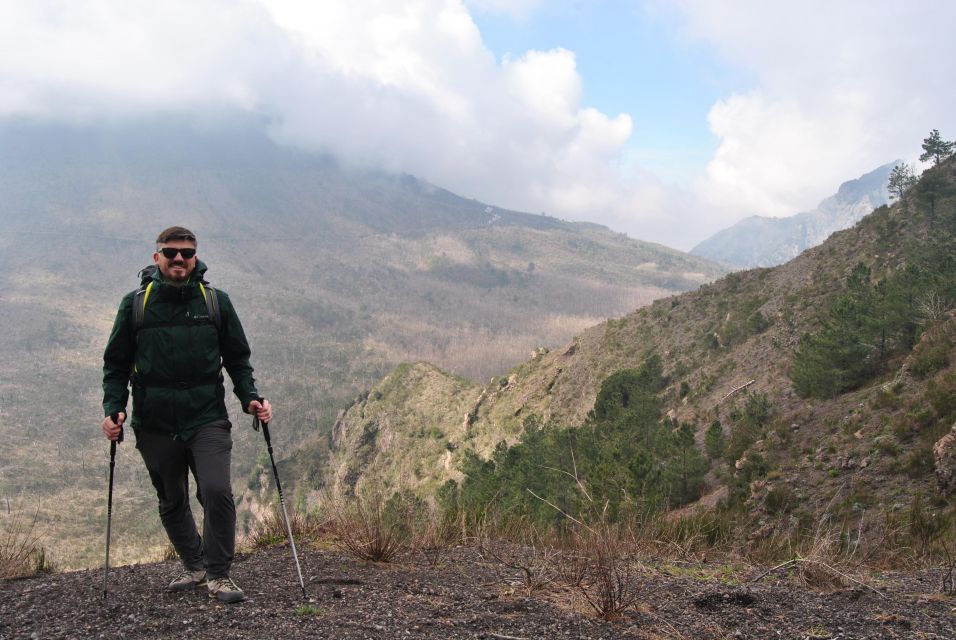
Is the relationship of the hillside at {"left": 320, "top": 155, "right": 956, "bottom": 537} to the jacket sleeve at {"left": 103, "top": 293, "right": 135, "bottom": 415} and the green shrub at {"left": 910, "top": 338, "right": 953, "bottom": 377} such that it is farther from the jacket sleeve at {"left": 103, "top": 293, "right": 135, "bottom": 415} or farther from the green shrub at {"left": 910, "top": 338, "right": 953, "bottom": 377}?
the jacket sleeve at {"left": 103, "top": 293, "right": 135, "bottom": 415}

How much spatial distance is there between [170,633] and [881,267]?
1361 inches

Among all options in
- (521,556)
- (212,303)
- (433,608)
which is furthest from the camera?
(521,556)

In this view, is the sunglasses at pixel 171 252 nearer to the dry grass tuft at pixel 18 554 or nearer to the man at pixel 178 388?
the man at pixel 178 388

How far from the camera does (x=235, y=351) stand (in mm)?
4699

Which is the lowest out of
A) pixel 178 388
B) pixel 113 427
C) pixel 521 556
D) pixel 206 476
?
pixel 521 556

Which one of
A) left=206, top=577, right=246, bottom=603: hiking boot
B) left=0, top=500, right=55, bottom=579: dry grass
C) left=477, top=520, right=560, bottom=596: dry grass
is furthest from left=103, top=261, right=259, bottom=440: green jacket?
left=477, top=520, right=560, bottom=596: dry grass

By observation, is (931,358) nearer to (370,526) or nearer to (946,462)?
(946,462)

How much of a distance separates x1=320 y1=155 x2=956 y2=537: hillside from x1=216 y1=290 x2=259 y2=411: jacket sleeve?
2054 mm

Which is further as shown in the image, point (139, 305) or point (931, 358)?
point (931, 358)

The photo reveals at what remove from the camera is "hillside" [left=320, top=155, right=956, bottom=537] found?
1317 cm

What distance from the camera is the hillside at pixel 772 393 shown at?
43.2ft

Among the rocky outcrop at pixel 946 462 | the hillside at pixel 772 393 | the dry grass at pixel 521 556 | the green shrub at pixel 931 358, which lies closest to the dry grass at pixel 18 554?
the hillside at pixel 772 393

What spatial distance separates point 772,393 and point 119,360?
24.7 metres

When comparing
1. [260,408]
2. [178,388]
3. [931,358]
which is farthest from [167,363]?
[931,358]
